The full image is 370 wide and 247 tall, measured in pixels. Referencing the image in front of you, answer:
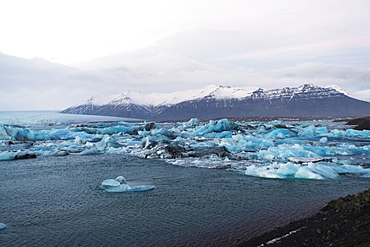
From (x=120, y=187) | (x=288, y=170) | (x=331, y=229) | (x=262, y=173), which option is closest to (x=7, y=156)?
(x=120, y=187)

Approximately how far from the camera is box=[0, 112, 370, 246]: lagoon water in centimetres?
664

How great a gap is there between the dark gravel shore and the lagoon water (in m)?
0.51

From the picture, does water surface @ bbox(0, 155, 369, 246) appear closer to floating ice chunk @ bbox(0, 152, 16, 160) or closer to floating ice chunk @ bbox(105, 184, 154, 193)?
floating ice chunk @ bbox(105, 184, 154, 193)

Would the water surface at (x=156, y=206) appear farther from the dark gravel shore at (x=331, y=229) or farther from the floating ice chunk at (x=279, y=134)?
the floating ice chunk at (x=279, y=134)

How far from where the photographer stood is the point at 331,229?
5801mm

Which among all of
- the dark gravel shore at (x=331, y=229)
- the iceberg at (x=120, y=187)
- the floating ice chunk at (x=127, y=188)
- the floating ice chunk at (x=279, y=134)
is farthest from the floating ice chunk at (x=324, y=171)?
the floating ice chunk at (x=279, y=134)

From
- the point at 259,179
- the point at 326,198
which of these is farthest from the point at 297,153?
the point at 326,198

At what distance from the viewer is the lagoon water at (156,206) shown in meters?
6.64

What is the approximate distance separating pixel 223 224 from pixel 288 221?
1.54 m

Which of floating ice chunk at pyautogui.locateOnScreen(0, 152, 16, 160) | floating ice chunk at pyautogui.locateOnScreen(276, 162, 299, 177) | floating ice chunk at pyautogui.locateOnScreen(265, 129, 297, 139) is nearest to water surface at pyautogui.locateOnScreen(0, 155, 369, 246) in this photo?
floating ice chunk at pyautogui.locateOnScreen(276, 162, 299, 177)

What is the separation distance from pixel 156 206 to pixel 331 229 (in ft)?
15.0

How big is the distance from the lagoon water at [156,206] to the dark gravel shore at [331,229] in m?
0.51

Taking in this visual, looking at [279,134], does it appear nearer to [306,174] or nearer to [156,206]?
[306,174]

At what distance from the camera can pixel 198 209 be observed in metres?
8.41
